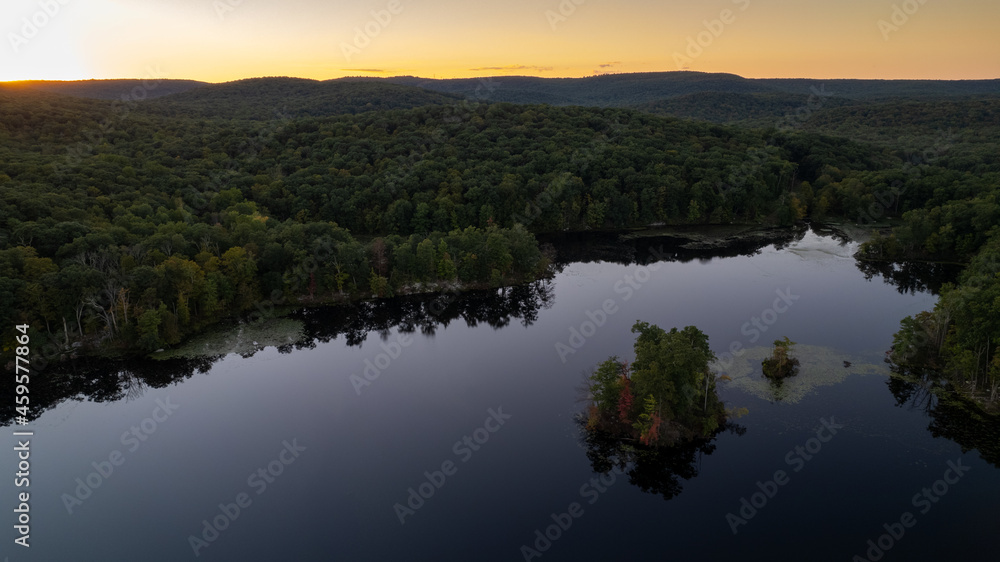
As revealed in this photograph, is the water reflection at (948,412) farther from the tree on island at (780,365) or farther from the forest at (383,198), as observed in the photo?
the tree on island at (780,365)

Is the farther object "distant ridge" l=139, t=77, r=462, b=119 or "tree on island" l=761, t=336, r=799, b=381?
"distant ridge" l=139, t=77, r=462, b=119

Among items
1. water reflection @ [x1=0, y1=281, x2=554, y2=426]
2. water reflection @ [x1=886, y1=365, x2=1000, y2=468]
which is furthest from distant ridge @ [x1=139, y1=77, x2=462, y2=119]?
water reflection @ [x1=886, y1=365, x2=1000, y2=468]

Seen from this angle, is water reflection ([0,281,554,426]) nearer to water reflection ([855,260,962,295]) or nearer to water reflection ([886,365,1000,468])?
water reflection ([886,365,1000,468])

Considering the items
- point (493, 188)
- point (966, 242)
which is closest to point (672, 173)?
point (493, 188)

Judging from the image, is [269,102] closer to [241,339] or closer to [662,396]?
[241,339]

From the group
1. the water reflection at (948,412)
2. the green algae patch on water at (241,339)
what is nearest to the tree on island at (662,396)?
the water reflection at (948,412)

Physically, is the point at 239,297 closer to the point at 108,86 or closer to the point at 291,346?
the point at 291,346
